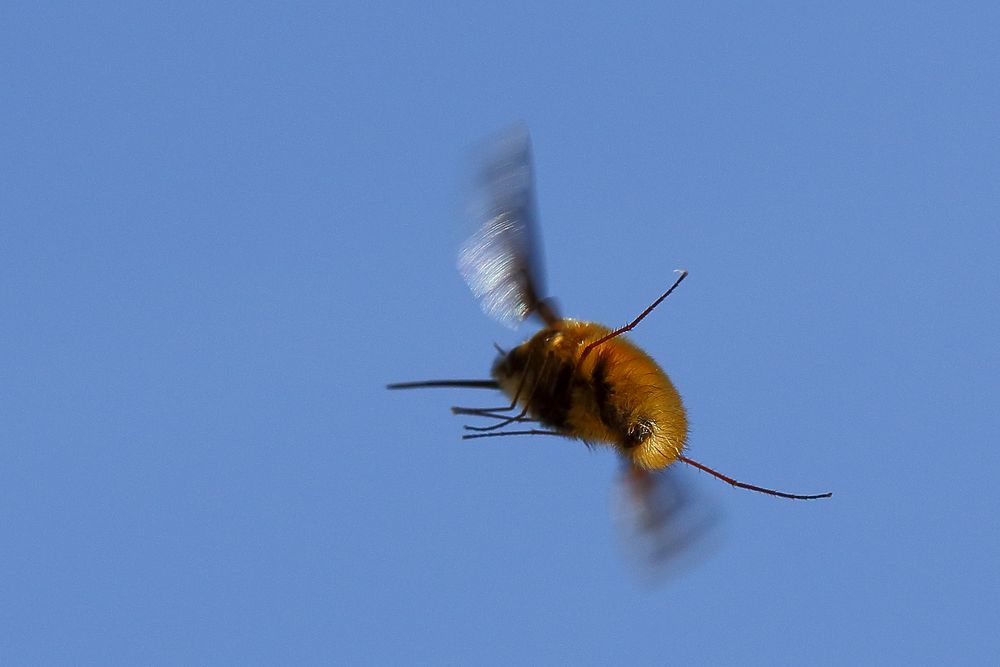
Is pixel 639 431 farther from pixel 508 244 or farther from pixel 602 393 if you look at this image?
pixel 508 244

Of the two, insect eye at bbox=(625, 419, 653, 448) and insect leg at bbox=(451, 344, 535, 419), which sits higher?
insect leg at bbox=(451, 344, 535, 419)

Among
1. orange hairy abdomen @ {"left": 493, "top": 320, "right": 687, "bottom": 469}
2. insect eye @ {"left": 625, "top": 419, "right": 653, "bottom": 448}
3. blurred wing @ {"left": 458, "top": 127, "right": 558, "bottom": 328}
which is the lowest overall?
insect eye @ {"left": 625, "top": 419, "right": 653, "bottom": 448}

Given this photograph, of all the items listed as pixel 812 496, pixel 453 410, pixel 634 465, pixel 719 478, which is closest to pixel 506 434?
pixel 453 410

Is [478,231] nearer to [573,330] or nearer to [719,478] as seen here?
[573,330]

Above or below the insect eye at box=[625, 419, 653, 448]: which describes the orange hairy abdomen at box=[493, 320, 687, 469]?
above

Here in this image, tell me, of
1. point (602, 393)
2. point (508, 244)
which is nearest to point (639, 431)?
point (602, 393)

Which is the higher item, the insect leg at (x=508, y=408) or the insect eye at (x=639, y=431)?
the insect leg at (x=508, y=408)

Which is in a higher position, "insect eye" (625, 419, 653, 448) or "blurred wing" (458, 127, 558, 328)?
"blurred wing" (458, 127, 558, 328)

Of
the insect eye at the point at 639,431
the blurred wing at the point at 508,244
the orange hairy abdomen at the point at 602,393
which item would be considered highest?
the blurred wing at the point at 508,244
